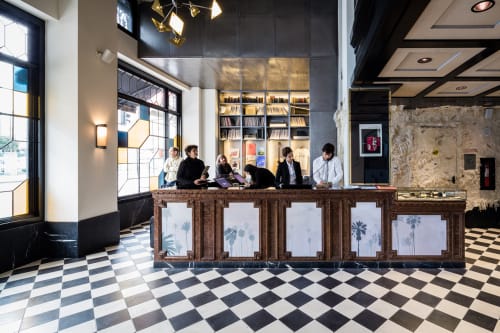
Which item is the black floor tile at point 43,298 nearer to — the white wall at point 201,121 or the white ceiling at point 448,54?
the white ceiling at point 448,54

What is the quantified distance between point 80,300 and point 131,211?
10.8ft

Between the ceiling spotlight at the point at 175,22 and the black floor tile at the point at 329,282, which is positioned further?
the ceiling spotlight at the point at 175,22

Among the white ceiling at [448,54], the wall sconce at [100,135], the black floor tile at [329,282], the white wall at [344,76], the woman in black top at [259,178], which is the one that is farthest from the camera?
the white wall at [344,76]

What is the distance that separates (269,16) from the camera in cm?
521

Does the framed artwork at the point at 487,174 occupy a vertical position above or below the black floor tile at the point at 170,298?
above

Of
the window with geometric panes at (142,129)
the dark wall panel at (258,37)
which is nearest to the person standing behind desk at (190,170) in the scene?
the window with geometric panes at (142,129)

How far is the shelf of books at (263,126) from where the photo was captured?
7531mm

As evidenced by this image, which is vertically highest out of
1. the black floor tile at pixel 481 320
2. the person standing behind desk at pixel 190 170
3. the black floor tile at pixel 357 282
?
the person standing behind desk at pixel 190 170

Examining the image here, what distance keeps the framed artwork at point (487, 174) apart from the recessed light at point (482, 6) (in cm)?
486

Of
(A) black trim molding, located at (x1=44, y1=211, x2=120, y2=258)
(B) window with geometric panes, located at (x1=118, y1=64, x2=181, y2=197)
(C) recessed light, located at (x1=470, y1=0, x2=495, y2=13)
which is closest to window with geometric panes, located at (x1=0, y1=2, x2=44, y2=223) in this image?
(A) black trim molding, located at (x1=44, y1=211, x2=120, y2=258)

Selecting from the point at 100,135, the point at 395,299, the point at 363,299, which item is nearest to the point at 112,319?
the point at 363,299

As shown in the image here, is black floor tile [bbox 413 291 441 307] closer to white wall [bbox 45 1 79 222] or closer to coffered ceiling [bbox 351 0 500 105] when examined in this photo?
coffered ceiling [bbox 351 0 500 105]

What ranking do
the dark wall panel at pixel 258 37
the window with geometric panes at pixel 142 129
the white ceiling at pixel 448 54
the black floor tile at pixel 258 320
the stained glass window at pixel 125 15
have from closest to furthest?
1. the black floor tile at pixel 258 320
2. the white ceiling at pixel 448 54
3. the dark wall panel at pixel 258 37
4. the stained glass window at pixel 125 15
5. the window with geometric panes at pixel 142 129

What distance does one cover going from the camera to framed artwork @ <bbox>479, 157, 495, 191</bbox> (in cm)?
582
